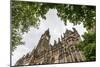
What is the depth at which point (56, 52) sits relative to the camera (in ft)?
8.02

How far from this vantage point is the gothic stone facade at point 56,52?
2.35 meters

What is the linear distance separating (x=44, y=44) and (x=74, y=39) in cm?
38

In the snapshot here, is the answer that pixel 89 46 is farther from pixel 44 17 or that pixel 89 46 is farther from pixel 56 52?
pixel 44 17

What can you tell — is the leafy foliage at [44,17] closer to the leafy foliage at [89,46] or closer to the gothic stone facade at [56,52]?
the leafy foliage at [89,46]

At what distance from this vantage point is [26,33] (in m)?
2.32

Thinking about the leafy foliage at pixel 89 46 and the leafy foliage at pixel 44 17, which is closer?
the leafy foliage at pixel 44 17

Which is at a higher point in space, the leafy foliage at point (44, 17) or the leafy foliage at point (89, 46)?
the leafy foliage at point (44, 17)

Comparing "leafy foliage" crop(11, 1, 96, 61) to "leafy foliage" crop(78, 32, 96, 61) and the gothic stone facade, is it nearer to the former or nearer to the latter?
"leafy foliage" crop(78, 32, 96, 61)

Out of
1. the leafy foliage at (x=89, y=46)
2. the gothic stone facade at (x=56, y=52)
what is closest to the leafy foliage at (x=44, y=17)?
the leafy foliage at (x=89, y=46)

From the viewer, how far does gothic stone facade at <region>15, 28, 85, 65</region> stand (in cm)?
235

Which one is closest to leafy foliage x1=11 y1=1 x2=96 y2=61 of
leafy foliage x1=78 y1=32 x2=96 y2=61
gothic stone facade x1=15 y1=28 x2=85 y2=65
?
leafy foliage x1=78 y1=32 x2=96 y2=61

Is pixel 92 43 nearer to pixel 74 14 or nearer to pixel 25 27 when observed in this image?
pixel 74 14

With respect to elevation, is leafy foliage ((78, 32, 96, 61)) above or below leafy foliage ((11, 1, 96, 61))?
below
